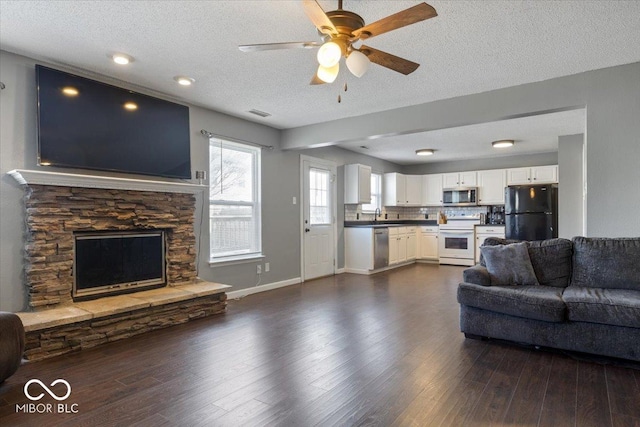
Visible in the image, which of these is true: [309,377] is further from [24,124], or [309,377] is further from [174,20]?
[24,124]

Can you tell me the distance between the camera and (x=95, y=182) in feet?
11.0

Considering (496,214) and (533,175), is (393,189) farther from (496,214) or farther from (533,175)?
(533,175)

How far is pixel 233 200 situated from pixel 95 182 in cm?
187

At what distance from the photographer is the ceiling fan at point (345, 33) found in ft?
6.07

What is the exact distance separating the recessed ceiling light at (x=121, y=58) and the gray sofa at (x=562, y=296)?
3.57 m

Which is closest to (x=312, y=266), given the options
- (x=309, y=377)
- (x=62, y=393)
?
(x=309, y=377)

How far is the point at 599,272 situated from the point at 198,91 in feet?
14.1

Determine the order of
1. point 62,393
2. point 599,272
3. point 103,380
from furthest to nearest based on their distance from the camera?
point 599,272 → point 103,380 → point 62,393

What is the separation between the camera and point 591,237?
338cm

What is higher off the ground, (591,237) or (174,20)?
(174,20)

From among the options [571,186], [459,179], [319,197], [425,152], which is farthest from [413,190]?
[571,186]

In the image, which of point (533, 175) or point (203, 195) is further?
point (533, 175)

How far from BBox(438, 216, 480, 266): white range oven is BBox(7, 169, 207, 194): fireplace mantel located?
5.66m

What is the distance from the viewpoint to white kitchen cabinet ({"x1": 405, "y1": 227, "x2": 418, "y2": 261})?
8.16 meters
